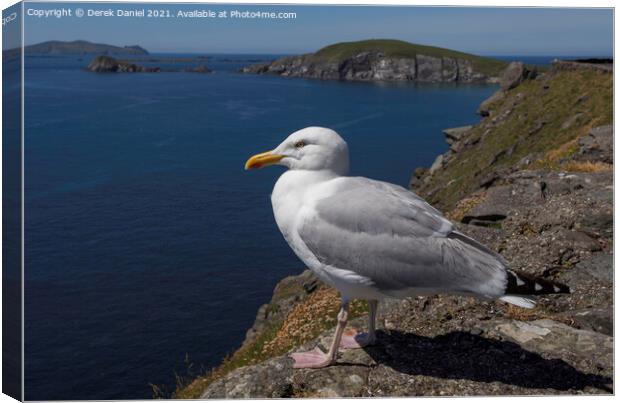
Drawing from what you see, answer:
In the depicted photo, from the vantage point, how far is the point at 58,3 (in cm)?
966

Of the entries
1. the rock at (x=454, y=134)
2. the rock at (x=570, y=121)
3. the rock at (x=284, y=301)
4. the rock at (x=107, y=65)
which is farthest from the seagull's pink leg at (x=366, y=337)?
the rock at (x=454, y=134)

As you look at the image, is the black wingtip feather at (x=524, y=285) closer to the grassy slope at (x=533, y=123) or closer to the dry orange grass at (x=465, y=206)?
the dry orange grass at (x=465, y=206)

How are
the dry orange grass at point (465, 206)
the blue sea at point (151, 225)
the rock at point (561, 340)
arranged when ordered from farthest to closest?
the blue sea at point (151, 225) → the dry orange grass at point (465, 206) → the rock at point (561, 340)

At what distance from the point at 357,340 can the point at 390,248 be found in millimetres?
2018

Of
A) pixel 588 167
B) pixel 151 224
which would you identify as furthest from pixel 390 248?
pixel 151 224

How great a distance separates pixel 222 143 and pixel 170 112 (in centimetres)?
293

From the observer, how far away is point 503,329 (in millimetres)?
9328

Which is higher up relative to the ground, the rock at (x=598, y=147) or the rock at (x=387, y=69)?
the rock at (x=387, y=69)

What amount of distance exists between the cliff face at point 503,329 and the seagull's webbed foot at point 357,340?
119 mm

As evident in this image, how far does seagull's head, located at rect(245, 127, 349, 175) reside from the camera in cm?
802

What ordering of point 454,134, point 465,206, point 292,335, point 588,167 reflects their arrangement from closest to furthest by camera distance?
1. point 292,335
2. point 588,167
3. point 465,206
4. point 454,134

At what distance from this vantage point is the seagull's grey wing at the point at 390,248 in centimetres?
772

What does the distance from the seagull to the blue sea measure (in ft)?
43.0

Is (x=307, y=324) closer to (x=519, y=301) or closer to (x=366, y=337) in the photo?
(x=366, y=337)
